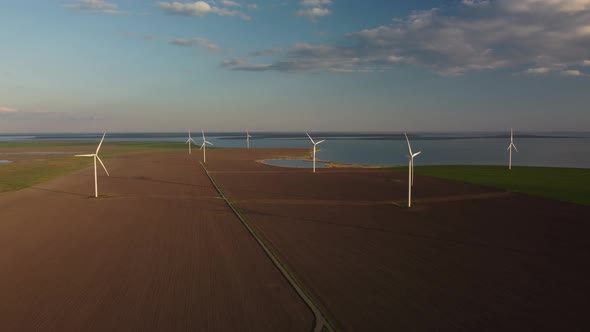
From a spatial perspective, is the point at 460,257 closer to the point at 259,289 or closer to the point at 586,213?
the point at 259,289

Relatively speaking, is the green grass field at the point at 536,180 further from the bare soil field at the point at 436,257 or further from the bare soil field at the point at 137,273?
the bare soil field at the point at 137,273

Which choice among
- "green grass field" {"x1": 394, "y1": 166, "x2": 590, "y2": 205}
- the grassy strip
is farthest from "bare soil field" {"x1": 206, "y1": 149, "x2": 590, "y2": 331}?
the grassy strip

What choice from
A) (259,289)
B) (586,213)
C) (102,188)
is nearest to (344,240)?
(259,289)

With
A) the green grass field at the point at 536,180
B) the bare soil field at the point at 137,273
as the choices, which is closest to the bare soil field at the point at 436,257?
the bare soil field at the point at 137,273

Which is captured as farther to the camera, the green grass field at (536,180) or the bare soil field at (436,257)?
the green grass field at (536,180)

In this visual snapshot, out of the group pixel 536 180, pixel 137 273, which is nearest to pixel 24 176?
pixel 137 273

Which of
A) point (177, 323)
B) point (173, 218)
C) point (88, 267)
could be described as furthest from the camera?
point (173, 218)
